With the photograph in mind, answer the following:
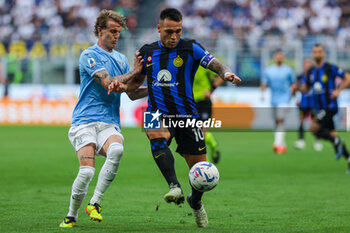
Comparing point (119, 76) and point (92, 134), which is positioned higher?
point (119, 76)

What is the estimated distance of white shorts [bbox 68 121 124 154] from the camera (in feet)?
21.6

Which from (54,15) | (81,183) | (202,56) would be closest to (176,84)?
(202,56)

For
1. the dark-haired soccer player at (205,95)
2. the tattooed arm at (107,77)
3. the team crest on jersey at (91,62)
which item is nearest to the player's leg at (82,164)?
the tattooed arm at (107,77)

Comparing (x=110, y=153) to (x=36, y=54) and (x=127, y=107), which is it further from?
(x=36, y=54)

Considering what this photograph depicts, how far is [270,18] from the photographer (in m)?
29.7

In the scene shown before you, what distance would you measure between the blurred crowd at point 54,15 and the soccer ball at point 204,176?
25212mm

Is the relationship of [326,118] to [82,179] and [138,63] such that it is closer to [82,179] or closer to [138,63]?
[138,63]

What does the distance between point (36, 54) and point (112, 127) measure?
21455mm

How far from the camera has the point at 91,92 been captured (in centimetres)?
680

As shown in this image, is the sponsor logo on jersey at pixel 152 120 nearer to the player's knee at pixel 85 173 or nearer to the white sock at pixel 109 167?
the white sock at pixel 109 167

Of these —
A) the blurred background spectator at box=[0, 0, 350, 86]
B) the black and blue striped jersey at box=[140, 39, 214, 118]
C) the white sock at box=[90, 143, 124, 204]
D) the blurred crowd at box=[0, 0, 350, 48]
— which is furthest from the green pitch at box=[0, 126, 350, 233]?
the blurred crowd at box=[0, 0, 350, 48]

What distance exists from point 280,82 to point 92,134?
37.1ft

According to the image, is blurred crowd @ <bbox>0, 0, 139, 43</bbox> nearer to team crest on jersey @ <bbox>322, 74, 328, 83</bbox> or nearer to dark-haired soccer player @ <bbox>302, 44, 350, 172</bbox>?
dark-haired soccer player @ <bbox>302, 44, 350, 172</bbox>

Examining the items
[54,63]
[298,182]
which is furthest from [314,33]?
[298,182]
